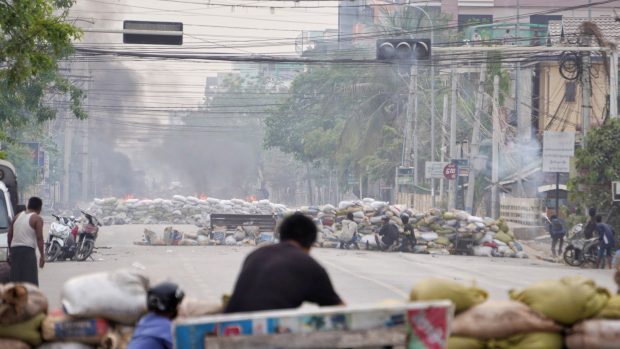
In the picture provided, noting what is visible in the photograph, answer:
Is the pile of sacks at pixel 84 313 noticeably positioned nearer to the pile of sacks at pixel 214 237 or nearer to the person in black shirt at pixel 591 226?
the person in black shirt at pixel 591 226

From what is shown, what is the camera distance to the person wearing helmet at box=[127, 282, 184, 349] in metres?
6.32

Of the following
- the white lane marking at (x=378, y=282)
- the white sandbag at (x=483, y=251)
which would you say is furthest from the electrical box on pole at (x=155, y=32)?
the white sandbag at (x=483, y=251)

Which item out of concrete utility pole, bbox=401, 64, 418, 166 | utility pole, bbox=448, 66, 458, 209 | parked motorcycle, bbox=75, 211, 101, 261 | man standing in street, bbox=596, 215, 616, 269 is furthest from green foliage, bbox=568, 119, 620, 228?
concrete utility pole, bbox=401, 64, 418, 166

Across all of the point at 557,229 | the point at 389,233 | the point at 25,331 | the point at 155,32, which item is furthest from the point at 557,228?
the point at 25,331

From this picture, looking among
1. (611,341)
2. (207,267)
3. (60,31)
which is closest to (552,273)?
(207,267)

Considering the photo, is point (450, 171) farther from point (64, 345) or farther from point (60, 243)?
Answer: point (64, 345)

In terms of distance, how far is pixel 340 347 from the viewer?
19.2 feet

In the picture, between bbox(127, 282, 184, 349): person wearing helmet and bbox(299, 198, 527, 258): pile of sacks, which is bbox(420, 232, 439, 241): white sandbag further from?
bbox(127, 282, 184, 349): person wearing helmet

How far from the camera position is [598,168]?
33031 millimetres

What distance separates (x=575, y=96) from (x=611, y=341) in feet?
160

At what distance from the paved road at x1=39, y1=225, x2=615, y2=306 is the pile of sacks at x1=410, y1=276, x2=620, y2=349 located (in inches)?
412

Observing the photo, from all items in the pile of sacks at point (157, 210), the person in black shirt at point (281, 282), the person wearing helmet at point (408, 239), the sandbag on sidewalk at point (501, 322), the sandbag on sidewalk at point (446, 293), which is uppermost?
the person in black shirt at point (281, 282)

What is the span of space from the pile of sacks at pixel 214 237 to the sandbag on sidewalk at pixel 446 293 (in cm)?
3551

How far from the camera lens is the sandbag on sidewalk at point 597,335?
6984 millimetres
